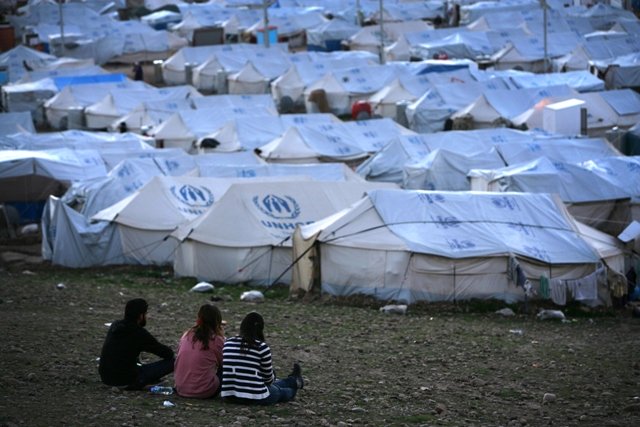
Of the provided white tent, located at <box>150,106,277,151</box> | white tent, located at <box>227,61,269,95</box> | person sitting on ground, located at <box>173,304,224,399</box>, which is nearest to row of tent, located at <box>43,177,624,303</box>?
person sitting on ground, located at <box>173,304,224,399</box>

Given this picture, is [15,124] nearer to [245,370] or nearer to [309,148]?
[309,148]

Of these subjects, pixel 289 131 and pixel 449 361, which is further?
pixel 289 131

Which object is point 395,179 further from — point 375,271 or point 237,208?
point 375,271

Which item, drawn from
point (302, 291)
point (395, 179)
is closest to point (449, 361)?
point (302, 291)

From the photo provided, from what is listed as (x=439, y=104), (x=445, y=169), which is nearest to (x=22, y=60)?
(x=439, y=104)

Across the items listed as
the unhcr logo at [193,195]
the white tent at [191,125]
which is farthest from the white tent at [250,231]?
the white tent at [191,125]

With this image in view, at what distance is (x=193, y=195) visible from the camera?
103ft

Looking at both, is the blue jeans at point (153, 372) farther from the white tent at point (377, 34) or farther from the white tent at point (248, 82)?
the white tent at point (377, 34)

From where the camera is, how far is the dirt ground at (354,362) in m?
14.2

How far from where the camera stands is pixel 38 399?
14.2 meters

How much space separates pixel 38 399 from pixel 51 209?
57.9ft

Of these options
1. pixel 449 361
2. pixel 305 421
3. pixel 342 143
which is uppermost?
pixel 305 421

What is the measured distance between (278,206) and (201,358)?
1470 centimetres

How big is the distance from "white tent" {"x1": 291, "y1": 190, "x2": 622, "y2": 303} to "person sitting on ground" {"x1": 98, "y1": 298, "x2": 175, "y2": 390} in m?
10.6
